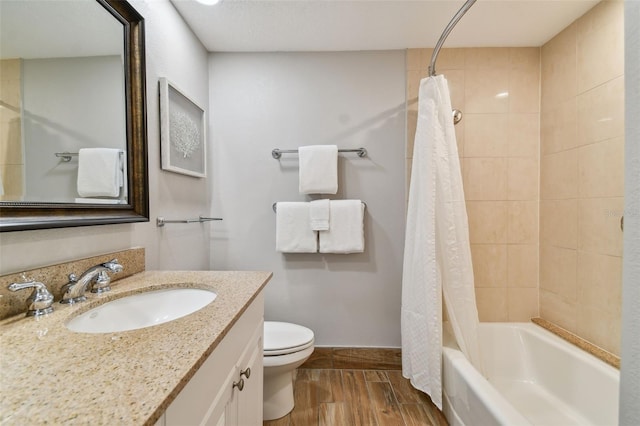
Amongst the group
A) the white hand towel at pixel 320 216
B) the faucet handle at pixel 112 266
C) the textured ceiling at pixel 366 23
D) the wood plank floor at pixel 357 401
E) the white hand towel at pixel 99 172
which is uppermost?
the textured ceiling at pixel 366 23

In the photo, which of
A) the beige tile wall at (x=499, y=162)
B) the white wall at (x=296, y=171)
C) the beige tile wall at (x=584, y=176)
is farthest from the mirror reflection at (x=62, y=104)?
the beige tile wall at (x=584, y=176)

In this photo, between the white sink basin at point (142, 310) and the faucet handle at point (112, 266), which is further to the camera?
the faucet handle at point (112, 266)

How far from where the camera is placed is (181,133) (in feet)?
5.21

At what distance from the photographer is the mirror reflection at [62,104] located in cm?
75

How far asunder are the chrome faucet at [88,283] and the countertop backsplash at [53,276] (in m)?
0.02

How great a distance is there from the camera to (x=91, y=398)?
0.42 meters

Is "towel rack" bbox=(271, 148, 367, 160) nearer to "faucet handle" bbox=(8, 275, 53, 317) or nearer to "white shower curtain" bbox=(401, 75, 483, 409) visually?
"white shower curtain" bbox=(401, 75, 483, 409)

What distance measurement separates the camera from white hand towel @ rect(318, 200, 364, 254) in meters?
1.87

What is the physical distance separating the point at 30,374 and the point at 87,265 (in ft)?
1.80

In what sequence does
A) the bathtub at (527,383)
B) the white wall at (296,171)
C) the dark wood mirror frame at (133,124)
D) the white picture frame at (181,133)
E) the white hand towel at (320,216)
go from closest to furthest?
1. the dark wood mirror frame at (133,124)
2. the bathtub at (527,383)
3. the white picture frame at (181,133)
4. the white hand towel at (320,216)
5. the white wall at (296,171)

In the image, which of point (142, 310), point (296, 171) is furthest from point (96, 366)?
point (296, 171)

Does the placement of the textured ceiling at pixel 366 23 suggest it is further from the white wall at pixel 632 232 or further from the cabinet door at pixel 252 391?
the cabinet door at pixel 252 391

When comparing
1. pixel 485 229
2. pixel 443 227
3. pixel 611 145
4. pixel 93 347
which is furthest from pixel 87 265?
pixel 611 145

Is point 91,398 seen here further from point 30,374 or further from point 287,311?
point 287,311
